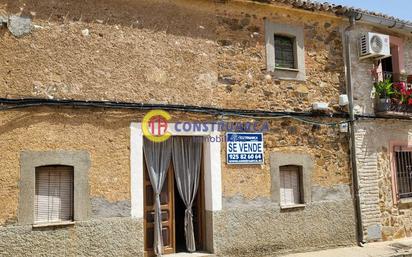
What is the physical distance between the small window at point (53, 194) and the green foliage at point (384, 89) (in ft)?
23.4

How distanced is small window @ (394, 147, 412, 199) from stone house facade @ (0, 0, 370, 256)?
1045 mm

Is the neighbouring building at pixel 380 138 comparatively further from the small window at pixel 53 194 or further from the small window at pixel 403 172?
the small window at pixel 53 194

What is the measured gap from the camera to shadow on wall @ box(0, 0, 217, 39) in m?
6.86

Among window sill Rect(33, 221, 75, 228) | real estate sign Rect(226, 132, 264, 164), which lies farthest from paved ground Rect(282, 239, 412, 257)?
window sill Rect(33, 221, 75, 228)

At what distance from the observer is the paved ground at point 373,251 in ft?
27.2

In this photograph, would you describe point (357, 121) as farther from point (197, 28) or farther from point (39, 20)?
point (39, 20)

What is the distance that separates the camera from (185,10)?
317 inches

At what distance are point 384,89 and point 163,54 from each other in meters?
5.46

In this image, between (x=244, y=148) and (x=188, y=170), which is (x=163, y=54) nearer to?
(x=188, y=170)

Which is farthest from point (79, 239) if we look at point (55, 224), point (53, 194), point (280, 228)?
point (280, 228)

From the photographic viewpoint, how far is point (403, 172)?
10250mm

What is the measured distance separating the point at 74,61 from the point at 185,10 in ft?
7.71

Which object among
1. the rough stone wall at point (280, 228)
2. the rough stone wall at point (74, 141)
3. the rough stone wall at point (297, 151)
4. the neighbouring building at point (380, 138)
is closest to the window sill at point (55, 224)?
the rough stone wall at point (74, 141)

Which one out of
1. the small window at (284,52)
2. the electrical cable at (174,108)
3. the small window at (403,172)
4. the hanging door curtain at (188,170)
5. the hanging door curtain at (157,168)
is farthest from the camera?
the small window at (403,172)
